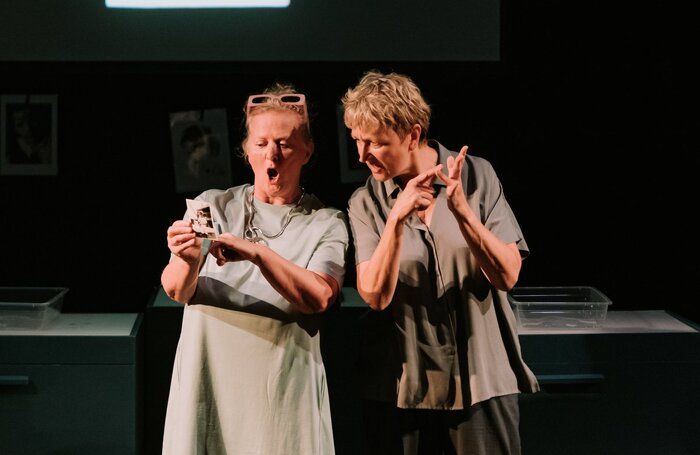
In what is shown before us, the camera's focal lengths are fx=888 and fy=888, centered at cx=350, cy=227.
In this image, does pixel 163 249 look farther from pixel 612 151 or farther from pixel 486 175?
pixel 612 151

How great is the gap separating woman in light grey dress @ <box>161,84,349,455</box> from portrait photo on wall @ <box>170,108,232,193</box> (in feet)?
3.32

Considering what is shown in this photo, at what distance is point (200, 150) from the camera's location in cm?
321

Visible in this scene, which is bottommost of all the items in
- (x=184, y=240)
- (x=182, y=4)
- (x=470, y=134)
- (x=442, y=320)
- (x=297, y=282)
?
(x=442, y=320)

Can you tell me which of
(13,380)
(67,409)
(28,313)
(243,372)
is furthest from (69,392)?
(243,372)

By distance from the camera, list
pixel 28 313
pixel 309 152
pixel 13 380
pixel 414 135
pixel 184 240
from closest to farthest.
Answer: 1. pixel 184 240
2. pixel 414 135
3. pixel 309 152
4. pixel 13 380
5. pixel 28 313

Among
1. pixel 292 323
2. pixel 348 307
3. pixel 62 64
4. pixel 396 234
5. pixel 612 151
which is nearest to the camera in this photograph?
pixel 396 234

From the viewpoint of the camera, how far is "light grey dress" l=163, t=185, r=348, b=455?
2.17m

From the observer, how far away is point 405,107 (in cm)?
212

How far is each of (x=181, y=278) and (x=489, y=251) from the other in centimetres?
73

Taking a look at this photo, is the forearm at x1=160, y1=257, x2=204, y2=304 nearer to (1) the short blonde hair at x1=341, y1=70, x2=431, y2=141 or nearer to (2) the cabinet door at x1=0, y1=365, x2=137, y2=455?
(1) the short blonde hair at x1=341, y1=70, x2=431, y2=141

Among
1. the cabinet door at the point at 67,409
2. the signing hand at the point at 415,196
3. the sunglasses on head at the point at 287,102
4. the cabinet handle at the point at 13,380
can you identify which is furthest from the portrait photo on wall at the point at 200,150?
the signing hand at the point at 415,196

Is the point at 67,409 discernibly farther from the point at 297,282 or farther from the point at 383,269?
the point at 383,269

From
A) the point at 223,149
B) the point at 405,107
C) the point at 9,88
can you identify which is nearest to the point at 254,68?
the point at 223,149

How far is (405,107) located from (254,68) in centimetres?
118
